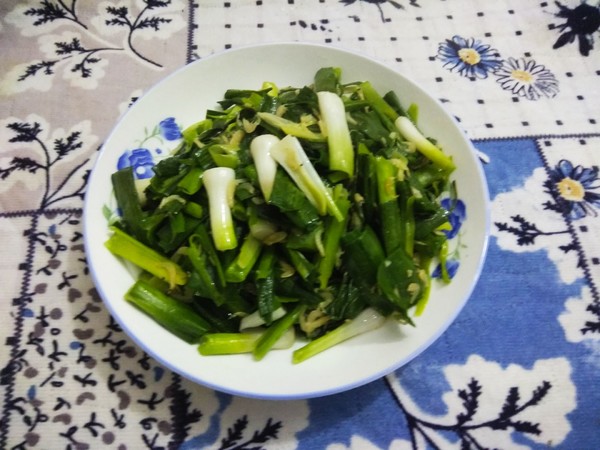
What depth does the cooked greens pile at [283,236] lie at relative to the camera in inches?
40.0

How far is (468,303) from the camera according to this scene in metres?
1.24

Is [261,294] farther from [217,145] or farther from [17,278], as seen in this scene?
[17,278]

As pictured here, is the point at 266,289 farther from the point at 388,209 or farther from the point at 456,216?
the point at 456,216

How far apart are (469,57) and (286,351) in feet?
3.66

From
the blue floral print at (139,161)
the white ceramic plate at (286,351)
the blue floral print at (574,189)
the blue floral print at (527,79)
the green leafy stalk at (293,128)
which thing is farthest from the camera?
the blue floral print at (527,79)

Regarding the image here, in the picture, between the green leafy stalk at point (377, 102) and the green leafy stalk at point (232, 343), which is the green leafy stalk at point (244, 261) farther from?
the green leafy stalk at point (377, 102)

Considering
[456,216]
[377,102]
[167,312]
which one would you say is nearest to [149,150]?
[167,312]

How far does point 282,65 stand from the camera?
136 centimetres

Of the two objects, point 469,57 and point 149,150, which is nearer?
point 149,150

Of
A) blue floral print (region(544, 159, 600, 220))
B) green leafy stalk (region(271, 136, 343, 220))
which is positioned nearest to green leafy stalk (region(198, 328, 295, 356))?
green leafy stalk (region(271, 136, 343, 220))

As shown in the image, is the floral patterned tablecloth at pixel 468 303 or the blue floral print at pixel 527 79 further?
the blue floral print at pixel 527 79

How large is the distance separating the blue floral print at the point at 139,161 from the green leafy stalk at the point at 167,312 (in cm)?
30

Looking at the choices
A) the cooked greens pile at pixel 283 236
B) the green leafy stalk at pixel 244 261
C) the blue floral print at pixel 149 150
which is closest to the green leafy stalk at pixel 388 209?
the cooked greens pile at pixel 283 236

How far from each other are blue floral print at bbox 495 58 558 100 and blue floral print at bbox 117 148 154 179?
1.04 m
